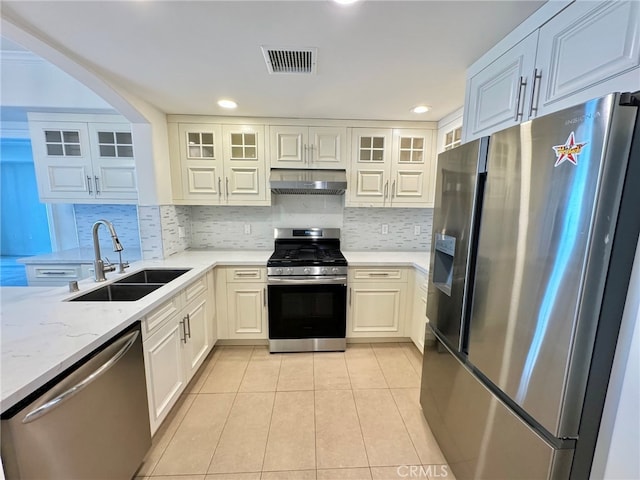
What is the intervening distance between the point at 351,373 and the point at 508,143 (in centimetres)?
203

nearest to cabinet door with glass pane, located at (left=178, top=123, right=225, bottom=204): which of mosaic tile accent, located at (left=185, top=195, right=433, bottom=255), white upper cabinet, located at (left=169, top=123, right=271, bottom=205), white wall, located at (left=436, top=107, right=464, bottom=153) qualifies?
white upper cabinet, located at (left=169, top=123, right=271, bottom=205)

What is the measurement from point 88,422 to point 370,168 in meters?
2.62

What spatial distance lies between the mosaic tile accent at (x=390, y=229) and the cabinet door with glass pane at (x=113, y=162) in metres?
2.18

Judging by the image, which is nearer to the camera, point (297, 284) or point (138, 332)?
point (138, 332)

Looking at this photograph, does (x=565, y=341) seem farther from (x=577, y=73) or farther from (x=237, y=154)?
(x=237, y=154)

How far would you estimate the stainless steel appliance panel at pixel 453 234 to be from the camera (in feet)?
3.83

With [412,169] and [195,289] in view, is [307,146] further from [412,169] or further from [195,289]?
[195,289]

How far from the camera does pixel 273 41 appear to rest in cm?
132

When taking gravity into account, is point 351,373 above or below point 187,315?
below

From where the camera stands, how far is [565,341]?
788 mm

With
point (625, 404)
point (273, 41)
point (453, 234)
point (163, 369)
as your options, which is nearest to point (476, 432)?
point (625, 404)

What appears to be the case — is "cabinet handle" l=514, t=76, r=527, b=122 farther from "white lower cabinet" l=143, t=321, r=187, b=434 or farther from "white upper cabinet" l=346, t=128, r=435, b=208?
"white lower cabinet" l=143, t=321, r=187, b=434

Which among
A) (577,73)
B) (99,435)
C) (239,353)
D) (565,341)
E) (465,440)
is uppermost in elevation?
(577,73)

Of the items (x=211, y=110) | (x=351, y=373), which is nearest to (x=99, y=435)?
(x=351, y=373)
